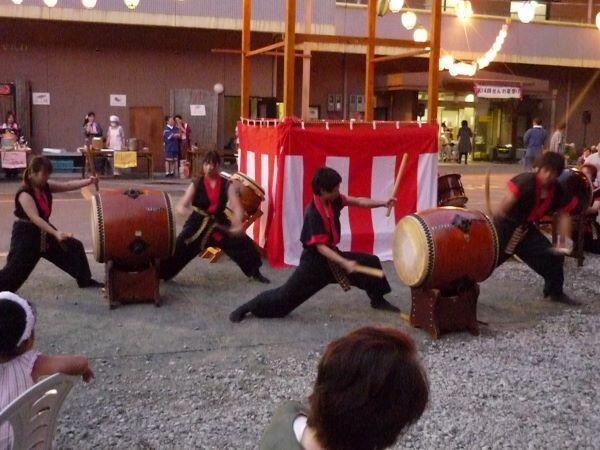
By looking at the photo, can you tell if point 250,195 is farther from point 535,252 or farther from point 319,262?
point 535,252

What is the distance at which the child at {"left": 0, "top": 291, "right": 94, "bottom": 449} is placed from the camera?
2586 millimetres

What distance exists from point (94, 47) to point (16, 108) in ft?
7.60

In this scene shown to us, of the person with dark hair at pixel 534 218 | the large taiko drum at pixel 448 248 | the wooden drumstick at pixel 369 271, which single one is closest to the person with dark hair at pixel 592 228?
the person with dark hair at pixel 534 218

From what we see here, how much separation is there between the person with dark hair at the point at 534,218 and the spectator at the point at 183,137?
39.3 feet

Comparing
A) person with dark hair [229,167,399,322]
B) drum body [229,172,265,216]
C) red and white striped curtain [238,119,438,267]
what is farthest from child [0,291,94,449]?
drum body [229,172,265,216]

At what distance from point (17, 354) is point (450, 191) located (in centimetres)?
652

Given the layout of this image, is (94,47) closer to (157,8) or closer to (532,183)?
(157,8)

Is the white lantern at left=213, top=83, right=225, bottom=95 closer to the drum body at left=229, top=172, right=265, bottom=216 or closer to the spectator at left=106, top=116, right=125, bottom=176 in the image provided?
the spectator at left=106, top=116, right=125, bottom=176

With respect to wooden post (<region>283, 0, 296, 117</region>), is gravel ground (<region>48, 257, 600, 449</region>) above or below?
below

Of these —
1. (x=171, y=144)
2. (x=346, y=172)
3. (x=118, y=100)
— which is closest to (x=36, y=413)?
(x=346, y=172)

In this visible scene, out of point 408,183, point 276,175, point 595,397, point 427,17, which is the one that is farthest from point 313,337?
point 427,17

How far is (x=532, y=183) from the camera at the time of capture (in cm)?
584

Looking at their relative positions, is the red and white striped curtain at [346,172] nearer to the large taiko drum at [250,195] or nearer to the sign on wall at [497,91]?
the large taiko drum at [250,195]

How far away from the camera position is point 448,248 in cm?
510
